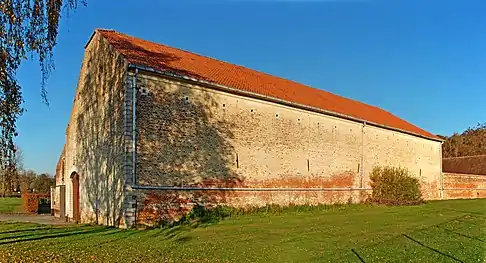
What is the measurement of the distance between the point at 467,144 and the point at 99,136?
6251 centimetres

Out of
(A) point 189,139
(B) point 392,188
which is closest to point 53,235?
(A) point 189,139

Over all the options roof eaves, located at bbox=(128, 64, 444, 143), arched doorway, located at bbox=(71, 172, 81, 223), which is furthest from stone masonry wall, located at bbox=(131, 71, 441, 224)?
arched doorway, located at bbox=(71, 172, 81, 223)

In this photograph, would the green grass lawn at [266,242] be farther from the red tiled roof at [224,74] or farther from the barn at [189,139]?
the red tiled roof at [224,74]

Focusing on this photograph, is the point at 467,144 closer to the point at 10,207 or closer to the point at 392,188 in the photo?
the point at 392,188

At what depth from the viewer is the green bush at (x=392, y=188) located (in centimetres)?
2719

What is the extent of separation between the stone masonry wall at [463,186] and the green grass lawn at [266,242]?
22.7m

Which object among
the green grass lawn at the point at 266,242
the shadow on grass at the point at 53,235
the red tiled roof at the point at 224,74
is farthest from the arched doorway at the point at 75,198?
the red tiled roof at the point at 224,74

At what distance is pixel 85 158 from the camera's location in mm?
19906

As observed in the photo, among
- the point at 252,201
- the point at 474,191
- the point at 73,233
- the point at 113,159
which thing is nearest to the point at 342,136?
the point at 252,201

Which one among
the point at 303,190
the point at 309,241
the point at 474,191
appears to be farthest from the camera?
the point at 474,191

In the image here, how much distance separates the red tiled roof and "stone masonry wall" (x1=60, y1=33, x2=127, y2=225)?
925mm

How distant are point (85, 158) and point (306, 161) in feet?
36.5

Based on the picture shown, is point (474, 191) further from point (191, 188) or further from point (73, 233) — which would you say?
point (73, 233)

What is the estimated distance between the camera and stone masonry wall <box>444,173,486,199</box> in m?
37.7
